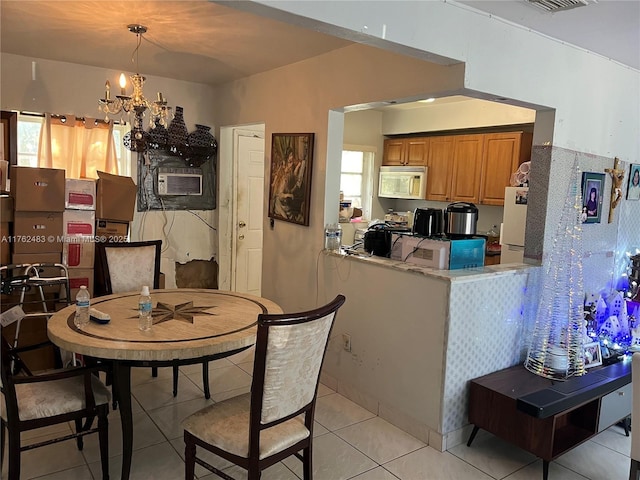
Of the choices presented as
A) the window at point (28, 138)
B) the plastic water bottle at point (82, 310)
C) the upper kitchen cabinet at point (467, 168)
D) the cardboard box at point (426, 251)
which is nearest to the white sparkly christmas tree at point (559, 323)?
the cardboard box at point (426, 251)

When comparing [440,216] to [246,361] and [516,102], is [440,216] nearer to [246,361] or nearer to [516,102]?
[516,102]

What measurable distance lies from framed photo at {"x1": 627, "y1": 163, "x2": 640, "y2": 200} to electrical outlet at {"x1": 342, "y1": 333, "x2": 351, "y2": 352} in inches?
95.3

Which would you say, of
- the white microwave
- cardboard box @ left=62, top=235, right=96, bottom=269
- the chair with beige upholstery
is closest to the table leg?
cardboard box @ left=62, top=235, right=96, bottom=269

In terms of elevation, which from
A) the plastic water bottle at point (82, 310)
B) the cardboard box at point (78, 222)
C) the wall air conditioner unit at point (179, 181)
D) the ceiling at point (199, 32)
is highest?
the ceiling at point (199, 32)

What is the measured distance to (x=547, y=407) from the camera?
251cm

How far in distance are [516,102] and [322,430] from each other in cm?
232

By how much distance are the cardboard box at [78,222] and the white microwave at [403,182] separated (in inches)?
148

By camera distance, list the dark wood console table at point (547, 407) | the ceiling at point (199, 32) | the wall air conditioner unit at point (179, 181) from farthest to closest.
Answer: the wall air conditioner unit at point (179, 181) → the ceiling at point (199, 32) → the dark wood console table at point (547, 407)

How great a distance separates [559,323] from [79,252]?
3.45 m

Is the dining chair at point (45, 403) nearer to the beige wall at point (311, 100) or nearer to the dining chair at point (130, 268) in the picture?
the dining chair at point (130, 268)

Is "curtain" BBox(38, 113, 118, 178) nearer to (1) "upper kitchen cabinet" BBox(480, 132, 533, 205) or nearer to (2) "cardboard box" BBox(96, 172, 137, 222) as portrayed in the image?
(2) "cardboard box" BBox(96, 172, 137, 222)

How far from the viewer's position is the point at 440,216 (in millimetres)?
3238

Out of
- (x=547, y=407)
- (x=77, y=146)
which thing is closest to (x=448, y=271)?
(x=547, y=407)

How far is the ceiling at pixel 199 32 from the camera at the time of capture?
2699 mm
